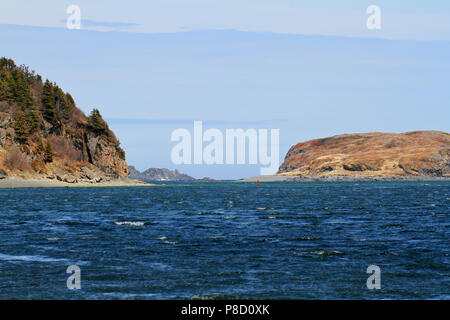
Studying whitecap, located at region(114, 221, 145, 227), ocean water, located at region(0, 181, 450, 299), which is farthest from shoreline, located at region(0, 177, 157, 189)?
whitecap, located at region(114, 221, 145, 227)

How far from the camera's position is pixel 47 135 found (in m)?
172

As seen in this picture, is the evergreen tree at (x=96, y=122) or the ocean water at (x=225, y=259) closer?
the ocean water at (x=225, y=259)

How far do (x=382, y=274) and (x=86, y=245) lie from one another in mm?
16533

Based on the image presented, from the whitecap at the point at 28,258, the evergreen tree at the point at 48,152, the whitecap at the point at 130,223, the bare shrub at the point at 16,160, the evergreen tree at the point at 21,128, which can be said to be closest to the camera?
the whitecap at the point at 28,258

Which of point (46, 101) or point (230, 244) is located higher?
point (46, 101)

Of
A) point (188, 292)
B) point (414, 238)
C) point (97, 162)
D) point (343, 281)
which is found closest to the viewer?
point (188, 292)

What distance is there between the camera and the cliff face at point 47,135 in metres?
150
